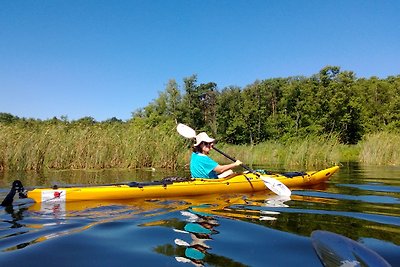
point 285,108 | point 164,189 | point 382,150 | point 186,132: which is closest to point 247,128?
point 285,108

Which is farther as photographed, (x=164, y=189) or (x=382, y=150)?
(x=382, y=150)

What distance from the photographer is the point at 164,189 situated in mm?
6125

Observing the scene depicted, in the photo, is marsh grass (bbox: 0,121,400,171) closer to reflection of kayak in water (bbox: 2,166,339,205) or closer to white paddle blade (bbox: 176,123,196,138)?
white paddle blade (bbox: 176,123,196,138)

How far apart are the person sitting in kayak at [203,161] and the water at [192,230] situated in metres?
0.83

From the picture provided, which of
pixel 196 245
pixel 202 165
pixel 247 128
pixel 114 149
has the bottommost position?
pixel 196 245

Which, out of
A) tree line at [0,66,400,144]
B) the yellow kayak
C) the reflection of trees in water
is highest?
tree line at [0,66,400,144]

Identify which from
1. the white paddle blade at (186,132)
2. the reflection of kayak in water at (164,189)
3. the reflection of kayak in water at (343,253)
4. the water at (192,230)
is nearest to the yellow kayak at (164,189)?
the reflection of kayak in water at (164,189)

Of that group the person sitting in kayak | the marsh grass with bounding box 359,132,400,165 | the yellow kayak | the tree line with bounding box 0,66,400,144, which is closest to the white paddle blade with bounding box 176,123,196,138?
the person sitting in kayak

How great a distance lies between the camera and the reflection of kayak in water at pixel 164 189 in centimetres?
541

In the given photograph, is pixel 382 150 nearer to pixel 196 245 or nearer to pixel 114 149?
pixel 114 149

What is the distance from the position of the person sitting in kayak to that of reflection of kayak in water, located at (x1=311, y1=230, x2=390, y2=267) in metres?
4.16

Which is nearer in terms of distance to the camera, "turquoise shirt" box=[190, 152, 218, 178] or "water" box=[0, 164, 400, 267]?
"water" box=[0, 164, 400, 267]

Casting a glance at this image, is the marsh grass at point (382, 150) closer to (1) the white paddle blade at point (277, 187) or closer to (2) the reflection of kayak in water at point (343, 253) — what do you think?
(1) the white paddle blade at point (277, 187)

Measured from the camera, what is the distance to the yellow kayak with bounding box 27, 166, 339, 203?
5402 mm
